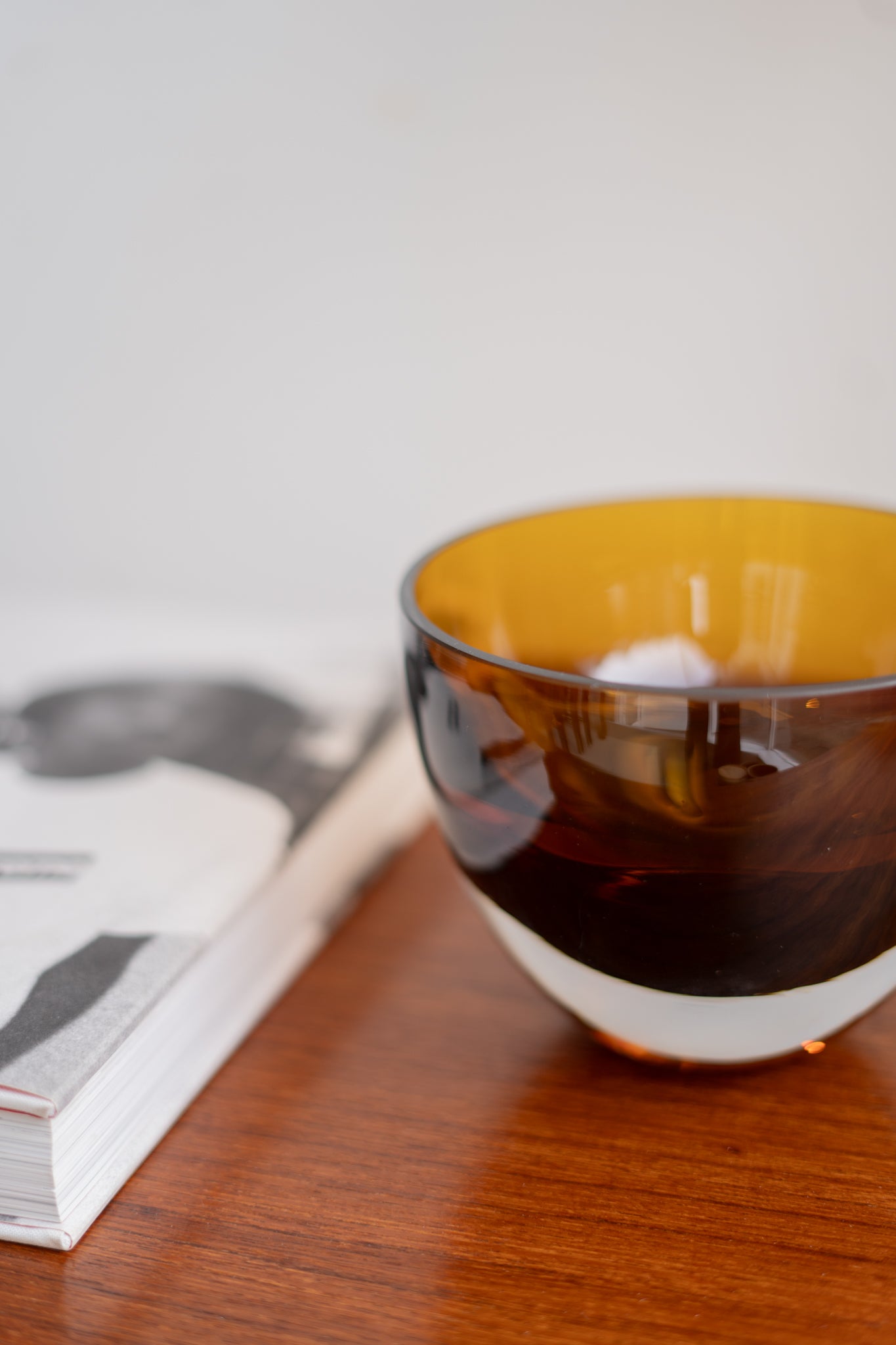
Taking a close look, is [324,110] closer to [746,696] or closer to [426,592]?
[426,592]

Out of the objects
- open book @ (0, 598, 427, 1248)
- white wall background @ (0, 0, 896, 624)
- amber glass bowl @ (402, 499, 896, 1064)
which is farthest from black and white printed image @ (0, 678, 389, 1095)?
white wall background @ (0, 0, 896, 624)

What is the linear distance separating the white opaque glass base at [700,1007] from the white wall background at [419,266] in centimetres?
38

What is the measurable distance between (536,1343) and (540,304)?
0.53 m

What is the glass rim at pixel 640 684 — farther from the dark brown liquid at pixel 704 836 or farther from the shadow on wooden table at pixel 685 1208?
the shadow on wooden table at pixel 685 1208

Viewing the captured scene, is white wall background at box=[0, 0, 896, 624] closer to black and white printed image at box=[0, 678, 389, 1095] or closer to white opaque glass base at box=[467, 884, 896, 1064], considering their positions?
black and white printed image at box=[0, 678, 389, 1095]

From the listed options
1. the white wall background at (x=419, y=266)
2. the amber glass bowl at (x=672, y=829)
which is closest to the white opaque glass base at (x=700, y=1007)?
the amber glass bowl at (x=672, y=829)

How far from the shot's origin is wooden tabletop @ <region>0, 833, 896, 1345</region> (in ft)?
0.89

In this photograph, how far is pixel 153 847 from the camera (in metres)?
0.41

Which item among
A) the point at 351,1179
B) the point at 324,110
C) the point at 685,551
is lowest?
the point at 351,1179

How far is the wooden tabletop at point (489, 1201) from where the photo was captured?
0.27 meters

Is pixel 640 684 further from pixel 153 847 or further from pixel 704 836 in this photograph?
pixel 153 847

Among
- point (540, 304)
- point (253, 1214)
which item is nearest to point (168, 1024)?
point (253, 1214)

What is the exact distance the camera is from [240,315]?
2.32ft

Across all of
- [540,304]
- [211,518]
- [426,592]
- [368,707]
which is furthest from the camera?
[211,518]
